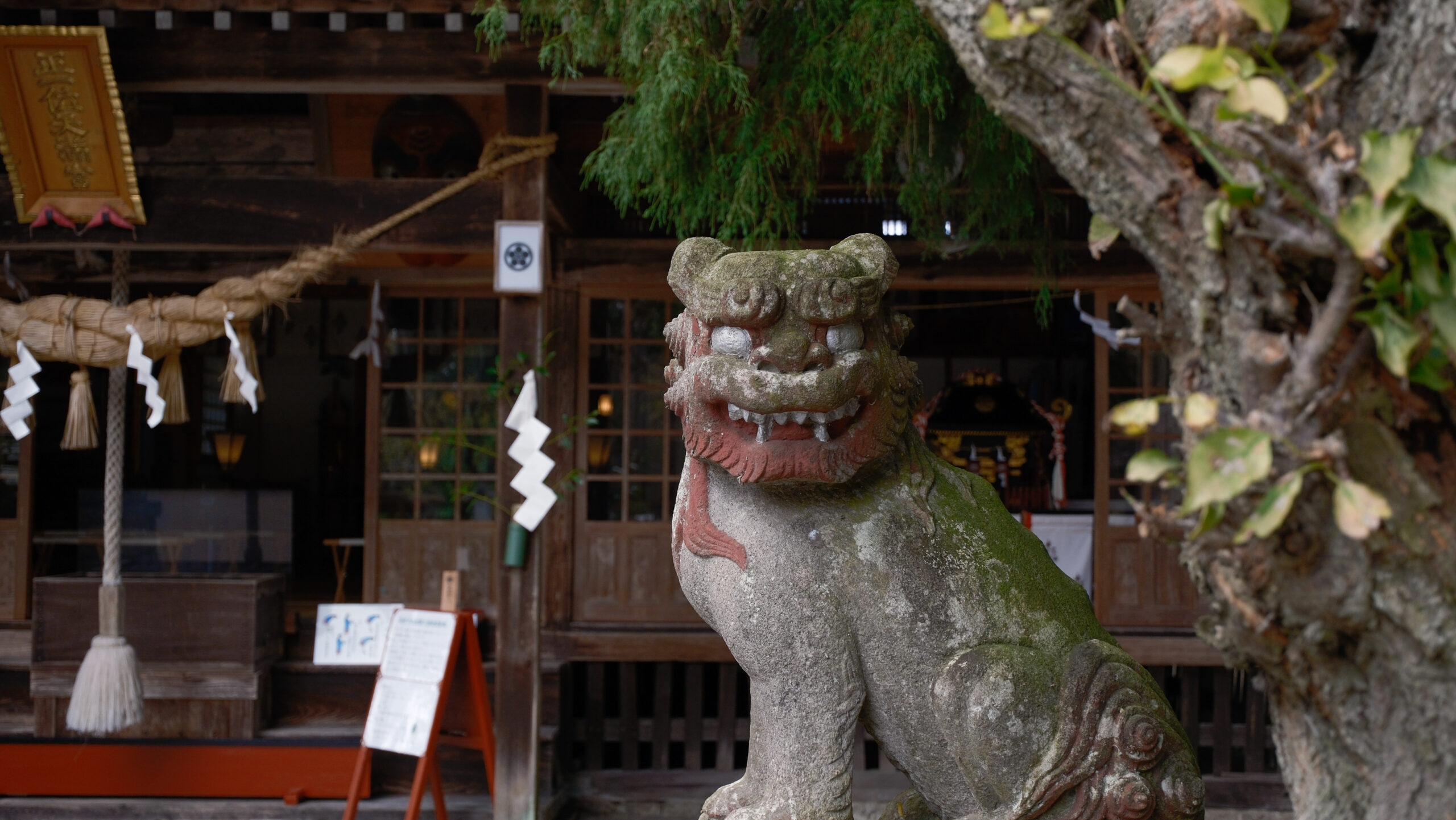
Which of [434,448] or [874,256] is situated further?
[434,448]

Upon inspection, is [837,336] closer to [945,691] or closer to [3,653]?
[945,691]

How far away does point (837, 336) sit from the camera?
2426mm

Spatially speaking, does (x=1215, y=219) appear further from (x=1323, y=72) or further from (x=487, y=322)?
(x=487, y=322)

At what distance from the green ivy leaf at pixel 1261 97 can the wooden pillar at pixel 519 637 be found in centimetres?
385

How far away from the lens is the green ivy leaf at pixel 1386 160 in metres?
1.16

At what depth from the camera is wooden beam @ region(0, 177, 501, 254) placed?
15.7 feet

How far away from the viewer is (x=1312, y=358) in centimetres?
128

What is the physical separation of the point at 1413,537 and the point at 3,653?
22.0 ft

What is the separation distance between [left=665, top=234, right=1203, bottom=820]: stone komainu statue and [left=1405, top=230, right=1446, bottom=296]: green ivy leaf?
1.19 metres

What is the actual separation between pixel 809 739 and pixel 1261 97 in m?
1.60

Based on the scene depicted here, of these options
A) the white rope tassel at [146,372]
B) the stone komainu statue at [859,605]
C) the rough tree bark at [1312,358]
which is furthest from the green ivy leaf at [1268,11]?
the white rope tassel at [146,372]

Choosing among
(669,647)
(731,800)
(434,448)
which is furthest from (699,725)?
(731,800)

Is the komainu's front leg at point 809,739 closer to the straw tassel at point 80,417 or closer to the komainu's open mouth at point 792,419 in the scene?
the komainu's open mouth at point 792,419

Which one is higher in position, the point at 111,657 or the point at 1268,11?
the point at 1268,11
